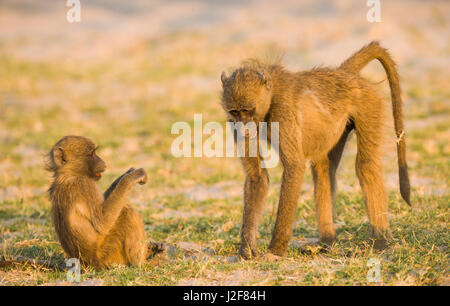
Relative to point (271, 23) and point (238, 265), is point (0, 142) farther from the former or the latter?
point (271, 23)

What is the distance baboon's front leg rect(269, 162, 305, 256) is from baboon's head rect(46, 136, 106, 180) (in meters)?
1.42

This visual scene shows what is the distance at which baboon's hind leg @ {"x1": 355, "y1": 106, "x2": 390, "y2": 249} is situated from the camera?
423 cm

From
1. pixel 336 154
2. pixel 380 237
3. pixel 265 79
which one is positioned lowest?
pixel 380 237

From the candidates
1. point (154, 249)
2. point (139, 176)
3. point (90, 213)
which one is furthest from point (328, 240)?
point (90, 213)

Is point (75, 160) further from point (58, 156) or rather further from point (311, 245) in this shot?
point (311, 245)

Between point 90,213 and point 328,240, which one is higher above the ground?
point 90,213

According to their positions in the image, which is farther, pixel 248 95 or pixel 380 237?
pixel 380 237

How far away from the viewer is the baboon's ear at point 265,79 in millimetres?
3895

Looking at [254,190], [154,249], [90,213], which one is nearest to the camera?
[90,213]

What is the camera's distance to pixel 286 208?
393cm

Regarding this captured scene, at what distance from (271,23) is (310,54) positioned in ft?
22.3

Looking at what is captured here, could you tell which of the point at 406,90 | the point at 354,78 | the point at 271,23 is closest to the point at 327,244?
the point at 354,78

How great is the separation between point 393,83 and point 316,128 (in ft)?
2.89

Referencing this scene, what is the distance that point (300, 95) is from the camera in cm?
412
